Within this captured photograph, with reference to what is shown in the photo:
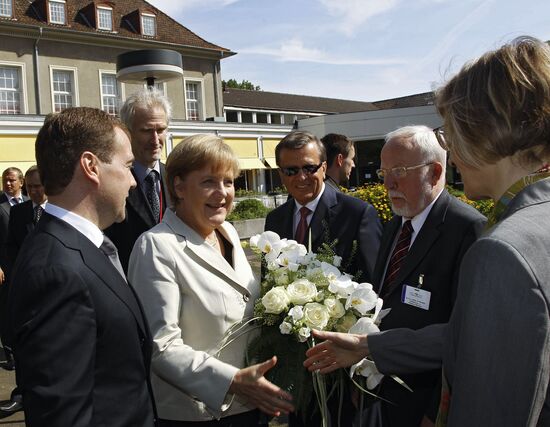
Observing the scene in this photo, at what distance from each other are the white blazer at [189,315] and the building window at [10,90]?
31.2 metres

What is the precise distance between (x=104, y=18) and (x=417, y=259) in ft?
118

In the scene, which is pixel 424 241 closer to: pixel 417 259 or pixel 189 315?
pixel 417 259

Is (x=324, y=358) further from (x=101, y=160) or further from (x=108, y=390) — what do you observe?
(x=101, y=160)

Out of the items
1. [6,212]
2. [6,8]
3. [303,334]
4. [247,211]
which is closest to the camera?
[303,334]

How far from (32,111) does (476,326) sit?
32.7 meters

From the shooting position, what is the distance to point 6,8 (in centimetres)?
3044

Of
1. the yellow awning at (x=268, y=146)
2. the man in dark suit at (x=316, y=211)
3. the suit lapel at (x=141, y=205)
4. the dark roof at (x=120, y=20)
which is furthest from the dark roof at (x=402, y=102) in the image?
the suit lapel at (x=141, y=205)

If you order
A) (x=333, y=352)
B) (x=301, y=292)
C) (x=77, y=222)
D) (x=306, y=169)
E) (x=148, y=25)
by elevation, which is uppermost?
(x=148, y=25)

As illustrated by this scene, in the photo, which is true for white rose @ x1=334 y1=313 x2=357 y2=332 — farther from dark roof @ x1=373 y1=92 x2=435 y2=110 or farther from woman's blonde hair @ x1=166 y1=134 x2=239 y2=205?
dark roof @ x1=373 y1=92 x2=435 y2=110

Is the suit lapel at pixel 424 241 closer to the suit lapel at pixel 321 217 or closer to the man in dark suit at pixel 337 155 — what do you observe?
the suit lapel at pixel 321 217

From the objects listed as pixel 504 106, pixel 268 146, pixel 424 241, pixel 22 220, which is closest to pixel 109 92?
pixel 268 146

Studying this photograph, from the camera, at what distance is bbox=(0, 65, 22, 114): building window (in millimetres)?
29656

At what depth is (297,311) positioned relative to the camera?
238cm

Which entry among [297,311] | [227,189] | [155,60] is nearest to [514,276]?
[297,311]
